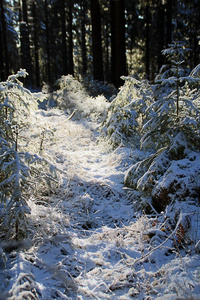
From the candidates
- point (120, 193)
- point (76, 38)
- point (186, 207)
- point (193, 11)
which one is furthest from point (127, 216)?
point (76, 38)

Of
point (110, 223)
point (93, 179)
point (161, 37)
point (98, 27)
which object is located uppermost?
point (98, 27)

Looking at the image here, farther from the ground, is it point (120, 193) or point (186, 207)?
point (186, 207)

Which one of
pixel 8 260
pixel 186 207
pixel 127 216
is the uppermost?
pixel 186 207

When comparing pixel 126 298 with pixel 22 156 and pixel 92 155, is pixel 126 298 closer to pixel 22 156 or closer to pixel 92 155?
pixel 22 156

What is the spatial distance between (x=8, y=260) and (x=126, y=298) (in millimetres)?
1164

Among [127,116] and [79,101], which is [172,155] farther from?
[79,101]

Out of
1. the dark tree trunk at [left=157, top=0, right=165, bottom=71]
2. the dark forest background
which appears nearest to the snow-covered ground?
the dark forest background

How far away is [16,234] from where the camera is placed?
97.8 inches

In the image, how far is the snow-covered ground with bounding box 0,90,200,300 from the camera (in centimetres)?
198

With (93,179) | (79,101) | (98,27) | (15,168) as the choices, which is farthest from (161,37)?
(15,168)

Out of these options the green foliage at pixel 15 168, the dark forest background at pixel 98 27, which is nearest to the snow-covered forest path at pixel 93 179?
the green foliage at pixel 15 168

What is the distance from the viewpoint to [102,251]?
263cm

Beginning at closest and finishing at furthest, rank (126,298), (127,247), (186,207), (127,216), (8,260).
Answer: (126,298) < (8,260) < (127,247) < (186,207) < (127,216)

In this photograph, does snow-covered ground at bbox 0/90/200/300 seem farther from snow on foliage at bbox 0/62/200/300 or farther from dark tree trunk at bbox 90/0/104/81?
dark tree trunk at bbox 90/0/104/81
